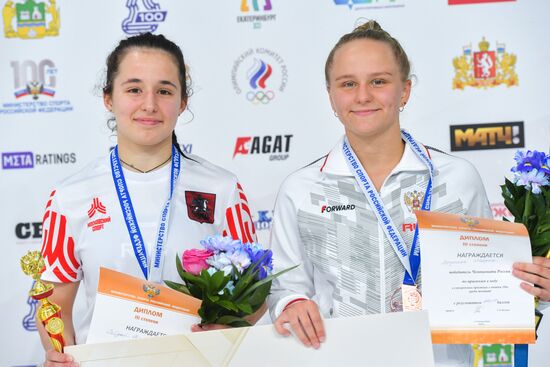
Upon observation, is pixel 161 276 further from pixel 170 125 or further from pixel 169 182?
pixel 170 125

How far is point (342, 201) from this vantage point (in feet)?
7.52

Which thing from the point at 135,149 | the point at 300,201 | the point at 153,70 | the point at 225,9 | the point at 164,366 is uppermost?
the point at 225,9

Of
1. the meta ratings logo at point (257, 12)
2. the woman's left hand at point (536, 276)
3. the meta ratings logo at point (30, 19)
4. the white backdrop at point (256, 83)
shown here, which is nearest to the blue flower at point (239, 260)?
the woman's left hand at point (536, 276)

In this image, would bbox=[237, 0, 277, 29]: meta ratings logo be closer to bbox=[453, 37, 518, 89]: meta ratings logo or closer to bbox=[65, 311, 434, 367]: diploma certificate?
bbox=[453, 37, 518, 89]: meta ratings logo

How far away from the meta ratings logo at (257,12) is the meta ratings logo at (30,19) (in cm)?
105

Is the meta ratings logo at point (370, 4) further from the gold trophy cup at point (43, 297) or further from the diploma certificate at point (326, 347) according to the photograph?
the gold trophy cup at point (43, 297)

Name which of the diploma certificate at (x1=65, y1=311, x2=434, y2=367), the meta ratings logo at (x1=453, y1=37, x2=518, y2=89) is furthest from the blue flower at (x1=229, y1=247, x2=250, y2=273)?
the meta ratings logo at (x1=453, y1=37, x2=518, y2=89)

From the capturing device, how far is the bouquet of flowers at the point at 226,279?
189 centimetres

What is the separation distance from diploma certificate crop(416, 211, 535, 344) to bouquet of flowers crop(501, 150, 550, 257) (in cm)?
9

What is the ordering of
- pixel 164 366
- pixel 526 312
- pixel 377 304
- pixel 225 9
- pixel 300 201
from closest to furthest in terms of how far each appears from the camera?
pixel 164 366 → pixel 526 312 → pixel 377 304 → pixel 300 201 → pixel 225 9

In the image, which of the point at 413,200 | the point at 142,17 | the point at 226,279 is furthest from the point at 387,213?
the point at 142,17

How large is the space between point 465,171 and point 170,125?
1.05 metres

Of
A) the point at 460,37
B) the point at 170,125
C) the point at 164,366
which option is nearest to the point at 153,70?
the point at 170,125

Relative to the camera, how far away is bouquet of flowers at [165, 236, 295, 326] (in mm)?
1888
